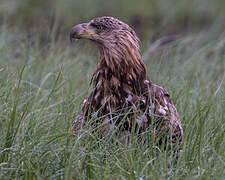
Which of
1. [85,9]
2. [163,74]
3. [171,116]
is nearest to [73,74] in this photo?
[163,74]

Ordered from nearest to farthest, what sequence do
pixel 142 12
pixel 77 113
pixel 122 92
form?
pixel 122 92 < pixel 77 113 < pixel 142 12

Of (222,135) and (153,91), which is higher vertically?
(153,91)

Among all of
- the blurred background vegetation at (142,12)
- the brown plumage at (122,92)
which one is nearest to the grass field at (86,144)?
the brown plumage at (122,92)

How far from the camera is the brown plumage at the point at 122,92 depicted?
3893 millimetres

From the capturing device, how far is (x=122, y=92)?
13.2ft

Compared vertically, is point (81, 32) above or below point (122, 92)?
above

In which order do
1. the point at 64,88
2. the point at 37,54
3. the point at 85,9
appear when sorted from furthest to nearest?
the point at 85,9
the point at 37,54
the point at 64,88

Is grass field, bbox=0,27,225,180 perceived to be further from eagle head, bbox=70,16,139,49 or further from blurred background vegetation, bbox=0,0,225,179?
eagle head, bbox=70,16,139,49

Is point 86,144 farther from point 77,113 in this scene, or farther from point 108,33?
point 108,33

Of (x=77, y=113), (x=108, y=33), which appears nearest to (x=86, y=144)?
(x=77, y=113)

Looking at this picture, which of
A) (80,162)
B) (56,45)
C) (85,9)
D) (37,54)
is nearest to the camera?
(80,162)

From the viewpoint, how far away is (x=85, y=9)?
10203mm

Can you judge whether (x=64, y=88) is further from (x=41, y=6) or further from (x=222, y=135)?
(x=41, y=6)

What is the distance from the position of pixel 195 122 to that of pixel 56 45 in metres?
2.90
